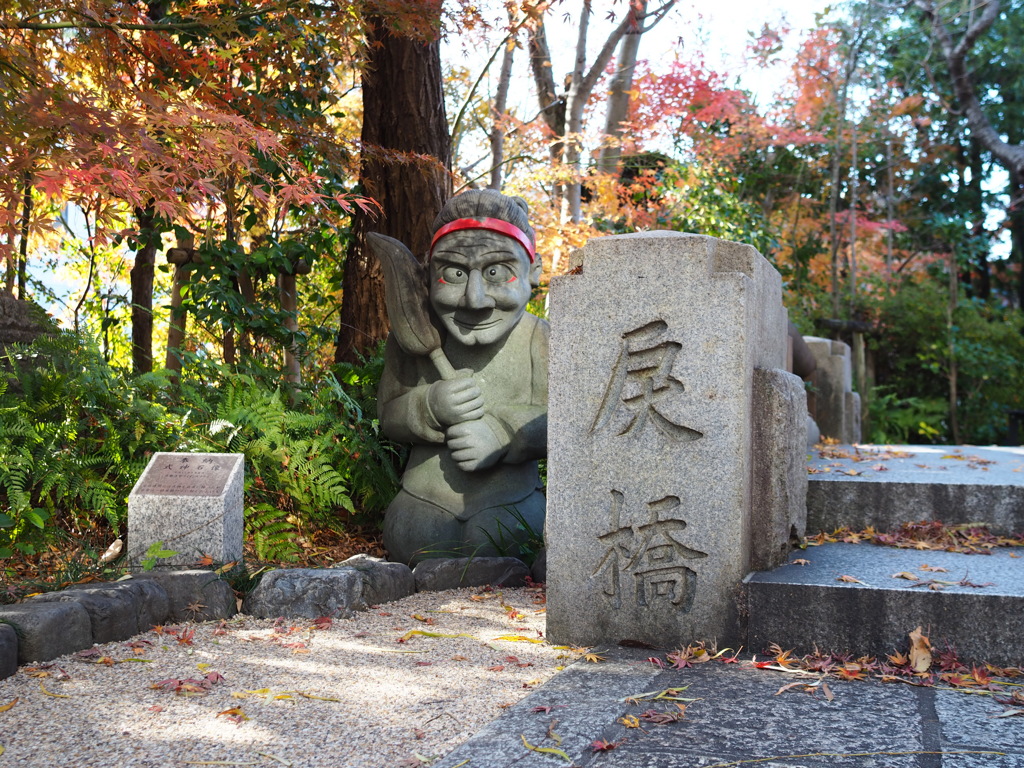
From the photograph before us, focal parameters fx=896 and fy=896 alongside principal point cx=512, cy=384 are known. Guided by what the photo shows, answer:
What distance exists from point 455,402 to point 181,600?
1562mm

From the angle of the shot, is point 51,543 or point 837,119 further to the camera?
point 837,119

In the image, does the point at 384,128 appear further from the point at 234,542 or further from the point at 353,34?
the point at 234,542

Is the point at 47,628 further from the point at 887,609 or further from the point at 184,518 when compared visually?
the point at 887,609

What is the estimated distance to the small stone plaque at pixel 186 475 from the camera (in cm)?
397

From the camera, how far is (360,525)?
532 centimetres

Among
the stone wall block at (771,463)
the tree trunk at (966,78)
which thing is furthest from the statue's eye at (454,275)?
the tree trunk at (966,78)

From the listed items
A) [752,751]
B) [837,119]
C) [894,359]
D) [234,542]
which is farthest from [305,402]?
[837,119]

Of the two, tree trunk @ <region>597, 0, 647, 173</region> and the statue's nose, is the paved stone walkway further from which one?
tree trunk @ <region>597, 0, 647, 173</region>

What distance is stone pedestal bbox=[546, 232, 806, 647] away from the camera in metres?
3.04

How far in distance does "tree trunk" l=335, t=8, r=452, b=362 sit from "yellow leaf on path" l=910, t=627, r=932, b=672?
170 inches

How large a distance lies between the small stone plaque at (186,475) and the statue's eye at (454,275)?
1339 mm

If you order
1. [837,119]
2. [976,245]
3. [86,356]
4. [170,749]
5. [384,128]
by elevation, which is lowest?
[170,749]

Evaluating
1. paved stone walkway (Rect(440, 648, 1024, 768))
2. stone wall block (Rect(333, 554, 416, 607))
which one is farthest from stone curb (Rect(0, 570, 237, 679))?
paved stone walkway (Rect(440, 648, 1024, 768))

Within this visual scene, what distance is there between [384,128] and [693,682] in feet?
16.1
